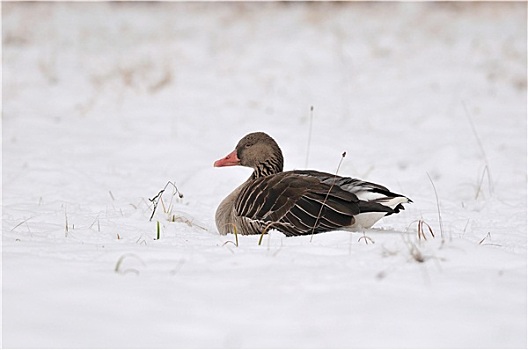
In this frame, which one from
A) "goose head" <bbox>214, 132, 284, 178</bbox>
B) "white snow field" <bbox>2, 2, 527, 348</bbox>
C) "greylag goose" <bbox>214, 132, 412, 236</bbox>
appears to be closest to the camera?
"white snow field" <bbox>2, 2, 527, 348</bbox>

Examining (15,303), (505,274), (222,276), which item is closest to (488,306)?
(505,274)

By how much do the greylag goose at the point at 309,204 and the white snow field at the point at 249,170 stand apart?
0.61ft

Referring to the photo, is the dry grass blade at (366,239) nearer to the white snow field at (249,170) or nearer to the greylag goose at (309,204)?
the white snow field at (249,170)

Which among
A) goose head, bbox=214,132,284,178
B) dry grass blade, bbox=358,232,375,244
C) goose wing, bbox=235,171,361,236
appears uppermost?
goose head, bbox=214,132,284,178

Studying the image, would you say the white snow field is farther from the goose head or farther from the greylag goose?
the goose head

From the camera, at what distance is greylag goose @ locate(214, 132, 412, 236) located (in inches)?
157

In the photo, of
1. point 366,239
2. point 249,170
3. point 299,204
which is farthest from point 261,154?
point 249,170

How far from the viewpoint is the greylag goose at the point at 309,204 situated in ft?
13.1

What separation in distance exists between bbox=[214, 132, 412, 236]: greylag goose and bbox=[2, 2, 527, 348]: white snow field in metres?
0.18

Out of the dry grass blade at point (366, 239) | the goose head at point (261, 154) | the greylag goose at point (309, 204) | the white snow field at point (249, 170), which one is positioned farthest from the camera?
the goose head at point (261, 154)

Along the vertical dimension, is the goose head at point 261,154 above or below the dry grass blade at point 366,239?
above

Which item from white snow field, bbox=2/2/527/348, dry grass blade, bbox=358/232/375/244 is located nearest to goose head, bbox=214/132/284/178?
white snow field, bbox=2/2/527/348

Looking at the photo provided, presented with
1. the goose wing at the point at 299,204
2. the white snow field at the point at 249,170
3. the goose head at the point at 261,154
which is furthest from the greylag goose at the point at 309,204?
the goose head at the point at 261,154

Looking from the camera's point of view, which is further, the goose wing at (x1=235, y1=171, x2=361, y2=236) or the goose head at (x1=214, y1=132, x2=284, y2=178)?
the goose head at (x1=214, y1=132, x2=284, y2=178)
